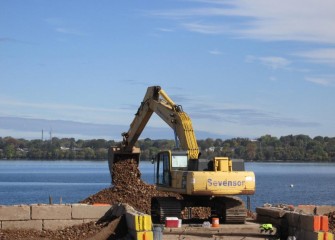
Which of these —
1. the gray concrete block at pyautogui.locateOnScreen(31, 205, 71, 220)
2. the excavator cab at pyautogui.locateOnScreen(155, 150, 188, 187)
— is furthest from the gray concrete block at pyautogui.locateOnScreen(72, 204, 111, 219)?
the excavator cab at pyautogui.locateOnScreen(155, 150, 188, 187)

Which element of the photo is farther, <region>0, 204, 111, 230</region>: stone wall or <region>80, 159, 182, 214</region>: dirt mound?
<region>80, 159, 182, 214</region>: dirt mound

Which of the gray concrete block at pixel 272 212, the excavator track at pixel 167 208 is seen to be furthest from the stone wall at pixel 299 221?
the excavator track at pixel 167 208

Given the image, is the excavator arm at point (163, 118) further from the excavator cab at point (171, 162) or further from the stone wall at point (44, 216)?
the stone wall at point (44, 216)

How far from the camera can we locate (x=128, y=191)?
34625mm

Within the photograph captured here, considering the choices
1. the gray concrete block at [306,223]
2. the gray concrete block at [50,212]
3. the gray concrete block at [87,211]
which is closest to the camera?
the gray concrete block at [306,223]

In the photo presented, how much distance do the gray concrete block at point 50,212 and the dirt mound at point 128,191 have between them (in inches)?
307

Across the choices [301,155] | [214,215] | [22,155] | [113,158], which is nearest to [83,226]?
[214,215]

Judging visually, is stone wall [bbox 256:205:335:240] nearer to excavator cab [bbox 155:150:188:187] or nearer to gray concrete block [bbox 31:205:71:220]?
excavator cab [bbox 155:150:188:187]

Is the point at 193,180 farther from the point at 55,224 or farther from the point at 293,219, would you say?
the point at 55,224

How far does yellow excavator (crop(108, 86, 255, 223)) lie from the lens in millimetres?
23688

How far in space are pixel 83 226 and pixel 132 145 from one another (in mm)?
13312

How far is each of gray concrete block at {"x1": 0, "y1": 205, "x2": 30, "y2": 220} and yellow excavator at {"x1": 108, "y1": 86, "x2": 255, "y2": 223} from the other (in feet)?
12.7

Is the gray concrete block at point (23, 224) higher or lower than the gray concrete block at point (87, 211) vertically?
lower

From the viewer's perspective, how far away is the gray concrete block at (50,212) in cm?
2362
